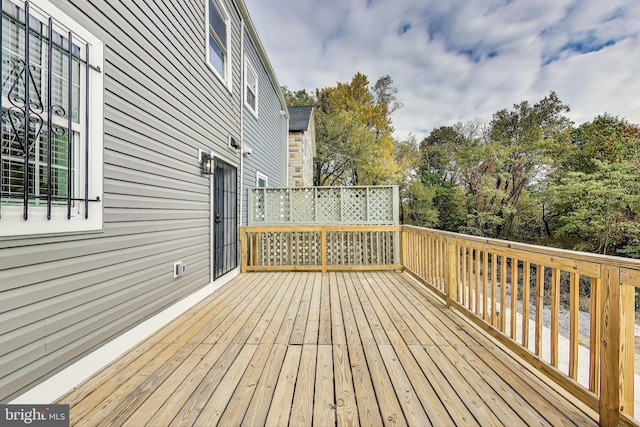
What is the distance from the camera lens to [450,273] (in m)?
3.04

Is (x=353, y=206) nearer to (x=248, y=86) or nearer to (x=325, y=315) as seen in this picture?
(x=325, y=315)

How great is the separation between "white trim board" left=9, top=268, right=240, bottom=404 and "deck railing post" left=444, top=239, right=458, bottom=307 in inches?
121

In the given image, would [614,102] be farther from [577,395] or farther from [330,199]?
[577,395]

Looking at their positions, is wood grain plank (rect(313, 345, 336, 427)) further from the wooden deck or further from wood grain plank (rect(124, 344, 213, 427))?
wood grain plank (rect(124, 344, 213, 427))

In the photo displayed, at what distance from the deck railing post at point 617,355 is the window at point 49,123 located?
3083 millimetres

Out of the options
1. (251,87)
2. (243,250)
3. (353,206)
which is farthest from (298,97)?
(243,250)

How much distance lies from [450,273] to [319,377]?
2093 millimetres

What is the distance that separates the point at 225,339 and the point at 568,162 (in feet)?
54.2

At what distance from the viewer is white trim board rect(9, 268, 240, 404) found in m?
1.42

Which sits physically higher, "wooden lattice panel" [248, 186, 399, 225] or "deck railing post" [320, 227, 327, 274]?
"wooden lattice panel" [248, 186, 399, 225]

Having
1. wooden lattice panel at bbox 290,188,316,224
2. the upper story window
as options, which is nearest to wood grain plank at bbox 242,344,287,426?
wooden lattice panel at bbox 290,188,316,224

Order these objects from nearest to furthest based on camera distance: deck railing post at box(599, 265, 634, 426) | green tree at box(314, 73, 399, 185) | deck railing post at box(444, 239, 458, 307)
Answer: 1. deck railing post at box(599, 265, 634, 426)
2. deck railing post at box(444, 239, 458, 307)
3. green tree at box(314, 73, 399, 185)

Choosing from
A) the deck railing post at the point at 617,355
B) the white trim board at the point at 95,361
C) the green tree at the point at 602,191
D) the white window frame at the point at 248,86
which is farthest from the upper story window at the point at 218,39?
the green tree at the point at 602,191

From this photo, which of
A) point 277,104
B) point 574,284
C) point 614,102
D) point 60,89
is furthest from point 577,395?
point 614,102
